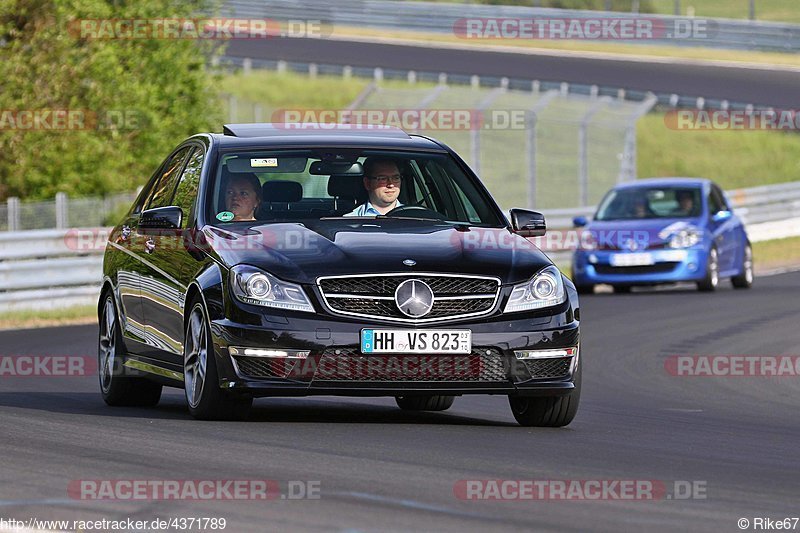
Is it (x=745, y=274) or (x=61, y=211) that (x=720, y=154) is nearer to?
(x=745, y=274)

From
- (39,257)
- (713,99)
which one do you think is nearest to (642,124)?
(713,99)

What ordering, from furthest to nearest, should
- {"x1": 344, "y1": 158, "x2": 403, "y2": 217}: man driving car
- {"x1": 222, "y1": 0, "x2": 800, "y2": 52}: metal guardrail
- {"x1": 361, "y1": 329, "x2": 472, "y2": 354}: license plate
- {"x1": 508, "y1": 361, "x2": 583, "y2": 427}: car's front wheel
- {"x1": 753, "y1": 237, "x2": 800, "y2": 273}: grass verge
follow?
{"x1": 222, "y1": 0, "x2": 800, "y2": 52}: metal guardrail → {"x1": 753, "y1": 237, "x2": 800, "y2": 273}: grass verge → {"x1": 344, "y1": 158, "x2": 403, "y2": 217}: man driving car → {"x1": 508, "y1": 361, "x2": 583, "y2": 427}: car's front wheel → {"x1": 361, "y1": 329, "x2": 472, "y2": 354}: license plate

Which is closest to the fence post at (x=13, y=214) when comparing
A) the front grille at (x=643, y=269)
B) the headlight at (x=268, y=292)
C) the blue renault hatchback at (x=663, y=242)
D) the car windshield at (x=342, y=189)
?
the blue renault hatchback at (x=663, y=242)

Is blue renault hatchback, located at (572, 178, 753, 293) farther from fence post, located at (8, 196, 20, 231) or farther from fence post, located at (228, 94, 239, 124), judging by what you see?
fence post, located at (228, 94, 239, 124)

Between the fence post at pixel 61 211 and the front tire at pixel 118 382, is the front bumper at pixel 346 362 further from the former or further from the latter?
the fence post at pixel 61 211

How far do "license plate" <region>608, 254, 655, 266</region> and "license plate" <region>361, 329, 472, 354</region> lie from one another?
1525cm

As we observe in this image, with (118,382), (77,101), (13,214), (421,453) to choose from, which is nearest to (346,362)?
(421,453)

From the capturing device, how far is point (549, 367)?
1021cm

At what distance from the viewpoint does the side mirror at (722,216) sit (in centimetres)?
2566

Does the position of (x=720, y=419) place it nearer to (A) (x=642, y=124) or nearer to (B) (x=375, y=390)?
(B) (x=375, y=390)

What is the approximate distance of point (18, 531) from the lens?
6.67 meters

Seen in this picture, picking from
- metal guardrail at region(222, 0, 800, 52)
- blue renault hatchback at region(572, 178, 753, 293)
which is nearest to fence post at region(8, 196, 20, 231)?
blue renault hatchback at region(572, 178, 753, 293)

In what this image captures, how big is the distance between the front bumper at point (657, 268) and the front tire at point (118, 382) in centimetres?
1342

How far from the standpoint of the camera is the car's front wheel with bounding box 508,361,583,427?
1052cm
